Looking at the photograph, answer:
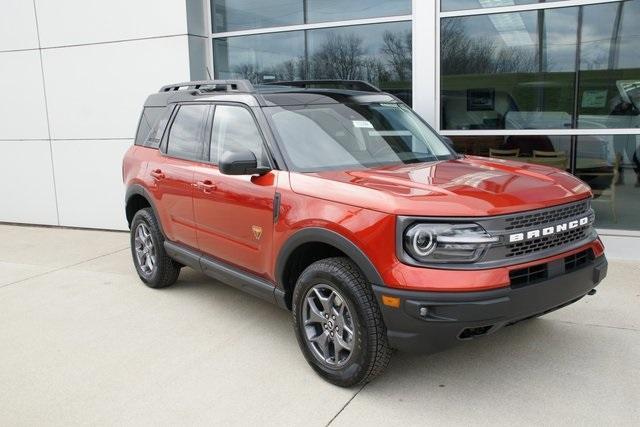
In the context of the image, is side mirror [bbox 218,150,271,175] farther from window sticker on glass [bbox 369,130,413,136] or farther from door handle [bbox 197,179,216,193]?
window sticker on glass [bbox 369,130,413,136]

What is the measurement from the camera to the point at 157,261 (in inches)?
223

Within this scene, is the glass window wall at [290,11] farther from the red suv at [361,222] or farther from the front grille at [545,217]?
the front grille at [545,217]

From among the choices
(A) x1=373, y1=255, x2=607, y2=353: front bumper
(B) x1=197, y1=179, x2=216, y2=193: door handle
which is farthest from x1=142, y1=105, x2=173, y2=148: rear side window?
(A) x1=373, y1=255, x2=607, y2=353: front bumper

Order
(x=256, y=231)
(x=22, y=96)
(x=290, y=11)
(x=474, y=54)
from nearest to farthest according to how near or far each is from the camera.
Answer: (x=256, y=231) < (x=474, y=54) < (x=290, y=11) < (x=22, y=96)

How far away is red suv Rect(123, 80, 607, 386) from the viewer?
313 centimetres

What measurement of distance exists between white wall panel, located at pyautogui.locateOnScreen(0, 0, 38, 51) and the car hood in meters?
7.17

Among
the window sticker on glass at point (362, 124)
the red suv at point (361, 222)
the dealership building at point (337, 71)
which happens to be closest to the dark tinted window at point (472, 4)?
the dealership building at point (337, 71)

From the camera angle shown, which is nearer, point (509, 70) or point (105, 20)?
point (509, 70)

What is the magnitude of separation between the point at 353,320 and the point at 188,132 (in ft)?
8.50

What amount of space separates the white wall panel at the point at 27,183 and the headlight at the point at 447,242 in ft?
25.9

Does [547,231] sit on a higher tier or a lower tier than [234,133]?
lower

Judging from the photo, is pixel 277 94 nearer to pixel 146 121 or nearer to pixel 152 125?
pixel 152 125

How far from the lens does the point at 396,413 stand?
335cm

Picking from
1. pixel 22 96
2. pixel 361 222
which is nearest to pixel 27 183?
pixel 22 96
